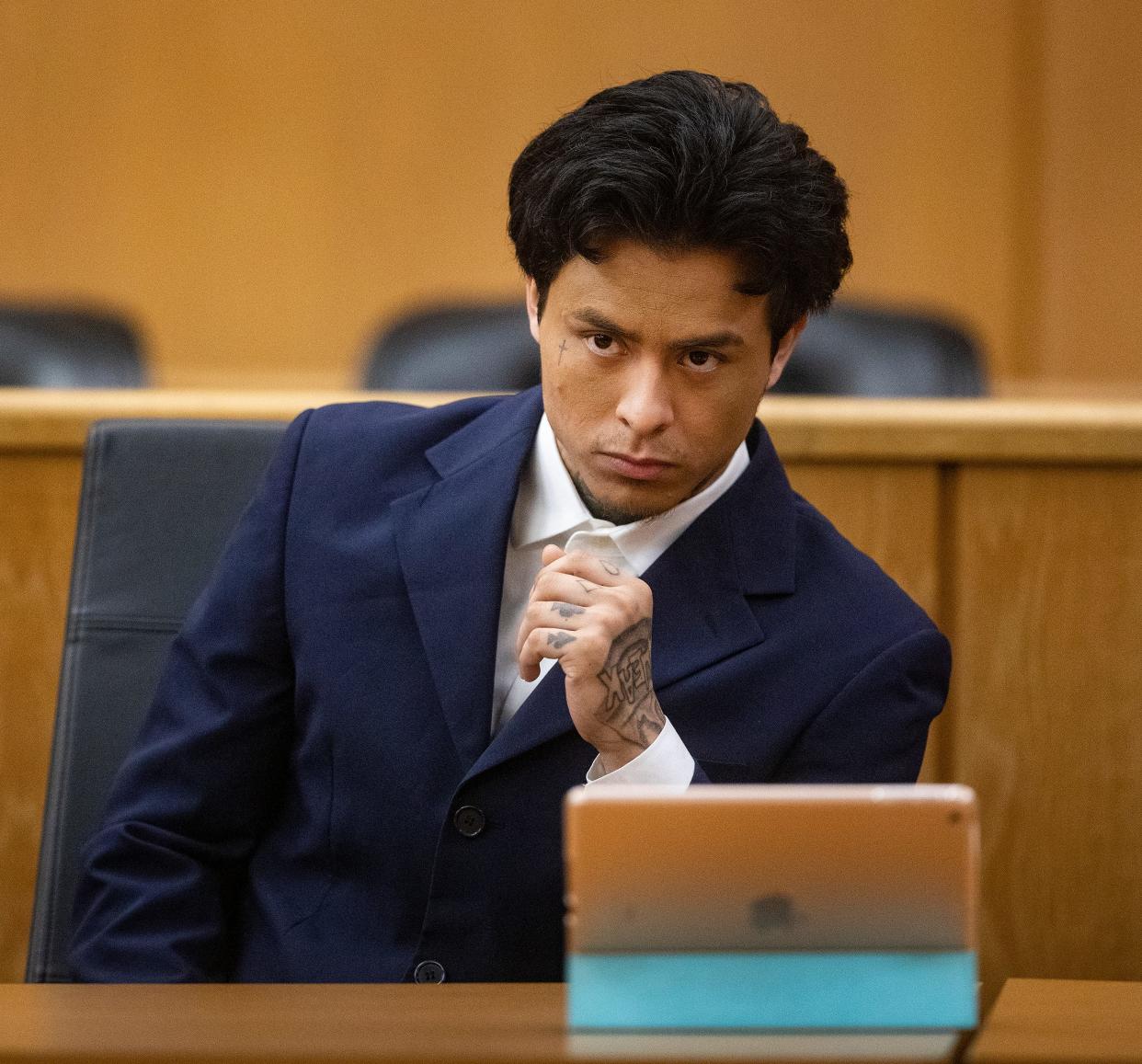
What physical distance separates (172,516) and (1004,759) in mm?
787

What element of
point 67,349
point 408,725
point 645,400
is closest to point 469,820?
point 408,725

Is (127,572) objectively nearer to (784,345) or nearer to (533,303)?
(533,303)

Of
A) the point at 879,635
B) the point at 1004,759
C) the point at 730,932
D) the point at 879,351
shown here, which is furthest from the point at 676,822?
the point at 879,351

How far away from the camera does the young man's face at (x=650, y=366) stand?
46.8 inches

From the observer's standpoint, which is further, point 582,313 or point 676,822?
point 582,313

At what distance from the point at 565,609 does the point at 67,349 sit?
5.13 ft

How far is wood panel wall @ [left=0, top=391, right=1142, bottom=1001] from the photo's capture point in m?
1.60

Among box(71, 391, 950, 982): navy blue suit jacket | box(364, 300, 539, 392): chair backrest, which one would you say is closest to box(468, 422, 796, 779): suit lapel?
box(71, 391, 950, 982): navy blue suit jacket

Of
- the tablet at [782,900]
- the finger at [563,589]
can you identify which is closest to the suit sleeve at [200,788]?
the finger at [563,589]

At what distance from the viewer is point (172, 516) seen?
1377 mm

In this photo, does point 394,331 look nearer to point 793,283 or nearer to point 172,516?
point 172,516

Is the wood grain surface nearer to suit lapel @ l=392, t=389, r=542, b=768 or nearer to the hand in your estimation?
suit lapel @ l=392, t=389, r=542, b=768

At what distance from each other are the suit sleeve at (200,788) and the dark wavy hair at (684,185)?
0.31 metres

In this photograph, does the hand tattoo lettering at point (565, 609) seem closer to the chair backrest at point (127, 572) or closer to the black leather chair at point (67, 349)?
the chair backrest at point (127, 572)
